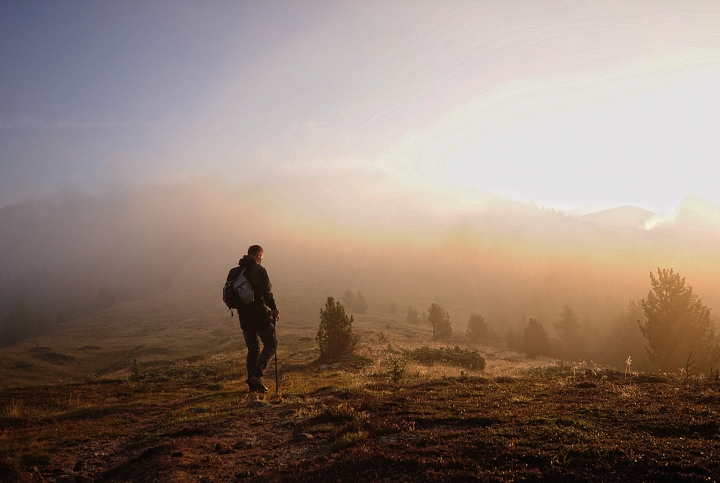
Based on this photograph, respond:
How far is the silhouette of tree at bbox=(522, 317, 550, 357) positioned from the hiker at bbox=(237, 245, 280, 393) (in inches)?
1932

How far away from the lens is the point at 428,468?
454 centimetres

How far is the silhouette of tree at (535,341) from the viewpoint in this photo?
5169 centimetres

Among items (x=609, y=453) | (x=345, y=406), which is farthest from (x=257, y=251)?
(x=609, y=453)

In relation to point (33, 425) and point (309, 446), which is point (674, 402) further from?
point (33, 425)

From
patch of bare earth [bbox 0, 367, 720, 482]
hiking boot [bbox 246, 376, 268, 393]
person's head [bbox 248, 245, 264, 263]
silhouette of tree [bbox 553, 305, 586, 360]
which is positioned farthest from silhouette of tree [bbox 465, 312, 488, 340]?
person's head [bbox 248, 245, 264, 263]

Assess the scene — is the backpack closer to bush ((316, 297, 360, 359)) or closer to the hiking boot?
the hiking boot

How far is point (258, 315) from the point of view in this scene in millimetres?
11289

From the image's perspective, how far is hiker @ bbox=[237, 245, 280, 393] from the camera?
1116 centimetres

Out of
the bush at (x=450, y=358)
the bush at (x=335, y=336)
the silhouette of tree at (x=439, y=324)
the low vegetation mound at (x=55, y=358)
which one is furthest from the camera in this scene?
the silhouette of tree at (x=439, y=324)

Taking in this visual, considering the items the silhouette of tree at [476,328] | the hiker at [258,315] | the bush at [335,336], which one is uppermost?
the hiker at [258,315]

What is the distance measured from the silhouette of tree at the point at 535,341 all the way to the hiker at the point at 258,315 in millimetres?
49084

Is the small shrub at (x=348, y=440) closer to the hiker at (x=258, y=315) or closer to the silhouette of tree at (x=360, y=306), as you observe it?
the hiker at (x=258, y=315)

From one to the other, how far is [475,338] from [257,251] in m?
61.5

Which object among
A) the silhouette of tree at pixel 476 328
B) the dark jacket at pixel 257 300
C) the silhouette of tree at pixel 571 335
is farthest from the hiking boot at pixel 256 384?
the silhouette of tree at pixel 476 328
